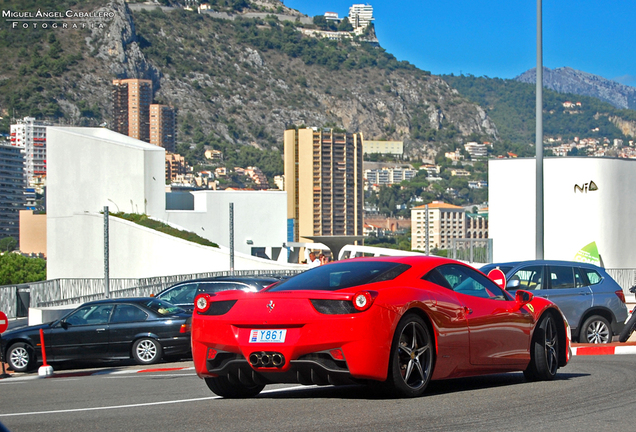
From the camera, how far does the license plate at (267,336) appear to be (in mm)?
6500

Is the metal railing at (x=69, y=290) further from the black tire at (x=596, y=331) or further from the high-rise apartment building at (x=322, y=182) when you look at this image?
the high-rise apartment building at (x=322, y=182)

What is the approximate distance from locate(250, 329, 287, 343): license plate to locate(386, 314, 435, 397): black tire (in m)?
0.85

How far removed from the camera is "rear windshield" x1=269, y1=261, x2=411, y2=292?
6.93 metres

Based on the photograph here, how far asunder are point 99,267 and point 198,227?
997cm

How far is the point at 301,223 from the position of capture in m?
159

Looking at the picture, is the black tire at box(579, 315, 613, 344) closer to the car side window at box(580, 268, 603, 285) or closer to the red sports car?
the car side window at box(580, 268, 603, 285)

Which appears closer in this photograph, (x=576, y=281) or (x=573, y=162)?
(x=576, y=281)

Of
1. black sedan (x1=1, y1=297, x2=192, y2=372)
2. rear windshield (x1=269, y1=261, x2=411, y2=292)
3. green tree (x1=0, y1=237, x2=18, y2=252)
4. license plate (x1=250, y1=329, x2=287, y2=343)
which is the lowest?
green tree (x1=0, y1=237, x2=18, y2=252)

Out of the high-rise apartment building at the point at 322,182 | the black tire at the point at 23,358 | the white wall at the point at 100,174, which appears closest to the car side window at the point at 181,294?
the black tire at the point at 23,358

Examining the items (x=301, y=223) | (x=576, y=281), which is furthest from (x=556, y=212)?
(x=301, y=223)

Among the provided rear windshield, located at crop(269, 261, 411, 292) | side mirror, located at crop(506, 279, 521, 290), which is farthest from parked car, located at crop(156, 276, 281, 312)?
rear windshield, located at crop(269, 261, 411, 292)

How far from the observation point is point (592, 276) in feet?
46.9

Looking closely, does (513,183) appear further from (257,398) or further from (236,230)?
(236,230)

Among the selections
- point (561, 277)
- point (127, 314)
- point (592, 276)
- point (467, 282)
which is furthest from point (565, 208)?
point (467, 282)
